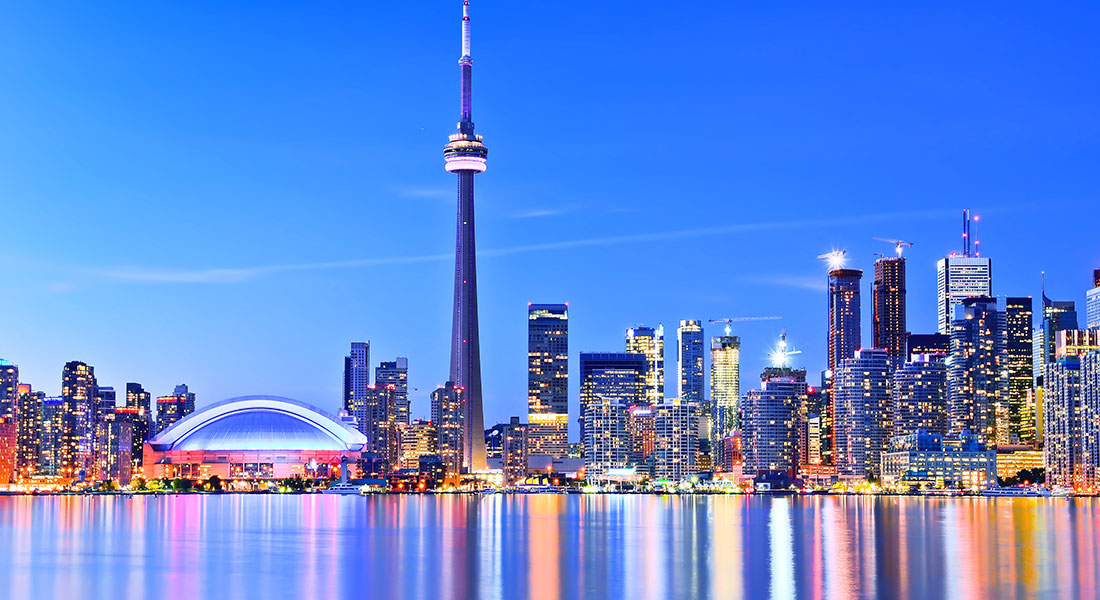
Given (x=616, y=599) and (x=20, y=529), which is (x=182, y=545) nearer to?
(x=20, y=529)

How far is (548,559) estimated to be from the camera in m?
81.4

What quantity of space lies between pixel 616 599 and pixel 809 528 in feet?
215

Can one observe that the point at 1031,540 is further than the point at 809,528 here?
No

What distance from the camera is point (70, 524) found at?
131 meters

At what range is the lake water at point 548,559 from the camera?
211 ft

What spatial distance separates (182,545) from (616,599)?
1790 inches

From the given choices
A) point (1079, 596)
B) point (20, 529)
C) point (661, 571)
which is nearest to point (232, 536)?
point (20, 529)

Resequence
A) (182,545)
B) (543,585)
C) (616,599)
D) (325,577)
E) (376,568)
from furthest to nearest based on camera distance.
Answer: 1. (182,545)
2. (376,568)
3. (325,577)
4. (543,585)
5. (616,599)

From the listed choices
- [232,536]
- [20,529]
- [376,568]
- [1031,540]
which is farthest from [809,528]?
[20,529]

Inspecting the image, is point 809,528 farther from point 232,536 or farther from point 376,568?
point 376,568

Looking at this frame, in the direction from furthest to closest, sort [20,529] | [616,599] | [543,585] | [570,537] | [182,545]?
[20,529], [570,537], [182,545], [543,585], [616,599]

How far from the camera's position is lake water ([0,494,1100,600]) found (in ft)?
211

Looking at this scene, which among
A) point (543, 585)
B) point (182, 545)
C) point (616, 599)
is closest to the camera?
point (616, 599)

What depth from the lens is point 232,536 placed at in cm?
10738
